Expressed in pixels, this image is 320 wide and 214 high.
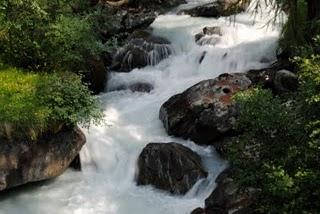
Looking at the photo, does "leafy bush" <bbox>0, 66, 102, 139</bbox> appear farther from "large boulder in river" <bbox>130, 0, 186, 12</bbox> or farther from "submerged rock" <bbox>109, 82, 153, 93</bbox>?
"large boulder in river" <bbox>130, 0, 186, 12</bbox>

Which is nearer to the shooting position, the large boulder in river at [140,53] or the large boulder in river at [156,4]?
the large boulder in river at [140,53]

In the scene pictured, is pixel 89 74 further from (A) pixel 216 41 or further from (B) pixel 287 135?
(B) pixel 287 135

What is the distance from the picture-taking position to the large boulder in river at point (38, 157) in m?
11.6

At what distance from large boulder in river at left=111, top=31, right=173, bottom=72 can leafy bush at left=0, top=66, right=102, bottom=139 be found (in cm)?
489

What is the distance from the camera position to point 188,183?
39.3 feet

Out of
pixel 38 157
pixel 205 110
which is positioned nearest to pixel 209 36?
pixel 205 110

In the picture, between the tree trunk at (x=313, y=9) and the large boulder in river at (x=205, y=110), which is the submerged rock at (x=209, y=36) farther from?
the large boulder in river at (x=205, y=110)

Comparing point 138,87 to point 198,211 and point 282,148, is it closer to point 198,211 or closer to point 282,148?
point 198,211

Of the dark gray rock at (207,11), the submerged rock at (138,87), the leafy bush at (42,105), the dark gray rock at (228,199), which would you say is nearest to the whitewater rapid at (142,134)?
the submerged rock at (138,87)

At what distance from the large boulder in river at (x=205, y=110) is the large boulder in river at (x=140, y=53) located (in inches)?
140

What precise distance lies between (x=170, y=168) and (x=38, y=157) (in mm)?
2957

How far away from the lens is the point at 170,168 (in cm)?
1208

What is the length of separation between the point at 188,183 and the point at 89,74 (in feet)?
18.4

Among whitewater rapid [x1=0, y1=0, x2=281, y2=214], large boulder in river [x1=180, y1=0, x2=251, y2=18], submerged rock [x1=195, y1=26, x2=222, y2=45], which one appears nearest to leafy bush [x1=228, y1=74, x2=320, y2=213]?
whitewater rapid [x1=0, y1=0, x2=281, y2=214]
